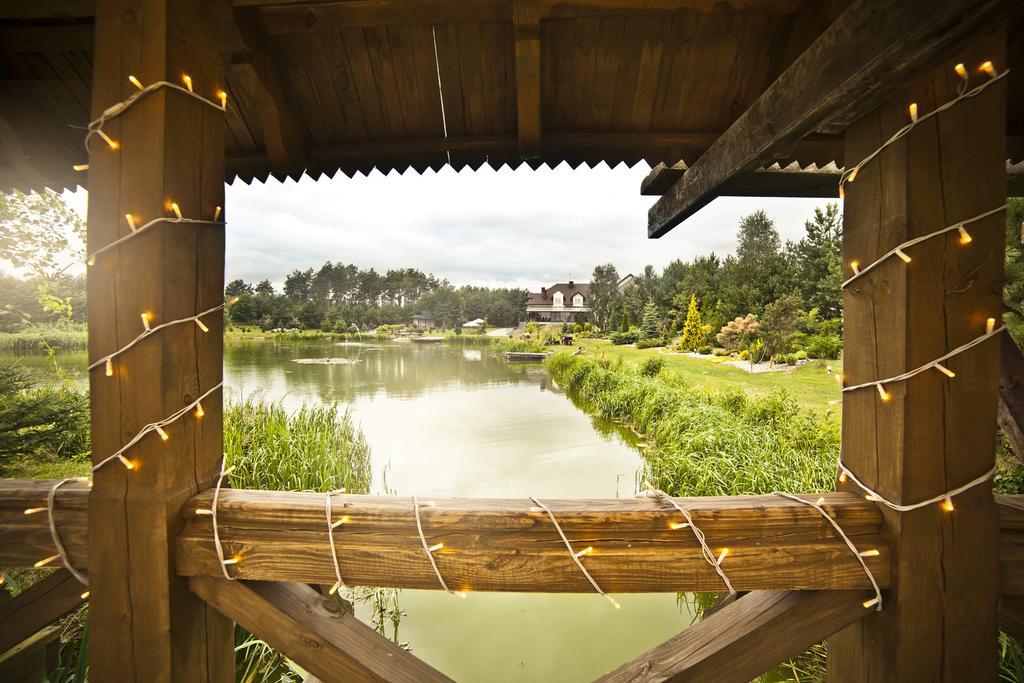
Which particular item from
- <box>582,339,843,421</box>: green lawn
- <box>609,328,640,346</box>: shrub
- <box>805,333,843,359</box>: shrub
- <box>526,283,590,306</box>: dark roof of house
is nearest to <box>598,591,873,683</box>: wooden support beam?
<box>582,339,843,421</box>: green lawn

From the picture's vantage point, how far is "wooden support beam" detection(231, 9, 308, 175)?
1.15 metres

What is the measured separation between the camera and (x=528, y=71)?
1.26 metres

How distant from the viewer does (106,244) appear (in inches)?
35.7

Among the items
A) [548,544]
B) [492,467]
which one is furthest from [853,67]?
[492,467]


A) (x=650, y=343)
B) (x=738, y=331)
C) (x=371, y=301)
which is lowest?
(x=650, y=343)

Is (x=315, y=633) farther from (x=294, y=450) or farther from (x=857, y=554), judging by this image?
(x=294, y=450)

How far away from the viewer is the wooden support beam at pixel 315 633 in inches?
36.3

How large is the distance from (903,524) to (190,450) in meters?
1.56

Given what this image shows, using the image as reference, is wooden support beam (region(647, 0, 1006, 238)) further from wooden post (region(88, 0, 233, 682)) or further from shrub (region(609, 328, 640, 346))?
shrub (region(609, 328, 640, 346))

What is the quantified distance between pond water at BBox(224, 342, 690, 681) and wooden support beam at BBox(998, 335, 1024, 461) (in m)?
2.06

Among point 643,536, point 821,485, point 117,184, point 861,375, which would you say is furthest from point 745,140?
point 821,485

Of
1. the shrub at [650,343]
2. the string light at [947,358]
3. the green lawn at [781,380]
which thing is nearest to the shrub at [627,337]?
the shrub at [650,343]

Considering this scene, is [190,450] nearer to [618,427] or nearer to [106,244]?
[106,244]

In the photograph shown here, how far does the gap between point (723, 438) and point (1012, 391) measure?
299 centimetres
